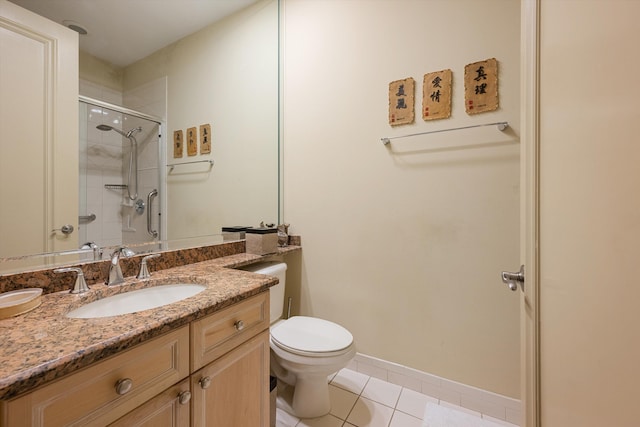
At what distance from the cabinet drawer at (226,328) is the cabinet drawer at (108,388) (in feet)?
0.12

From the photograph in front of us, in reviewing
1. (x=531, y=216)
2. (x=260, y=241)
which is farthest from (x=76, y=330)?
(x=531, y=216)

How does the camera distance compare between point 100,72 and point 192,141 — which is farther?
point 192,141

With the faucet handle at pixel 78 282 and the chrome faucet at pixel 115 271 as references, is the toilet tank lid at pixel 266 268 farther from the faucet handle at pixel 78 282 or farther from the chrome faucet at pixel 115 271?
the faucet handle at pixel 78 282

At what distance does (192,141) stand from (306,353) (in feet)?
4.48

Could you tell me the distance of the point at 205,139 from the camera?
1696 millimetres

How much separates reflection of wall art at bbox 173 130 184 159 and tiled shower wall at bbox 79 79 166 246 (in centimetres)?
13

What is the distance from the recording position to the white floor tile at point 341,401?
1.47m

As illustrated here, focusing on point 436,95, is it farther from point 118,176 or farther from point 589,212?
point 118,176

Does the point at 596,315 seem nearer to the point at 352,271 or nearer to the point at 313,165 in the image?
the point at 352,271

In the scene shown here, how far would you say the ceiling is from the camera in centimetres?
101

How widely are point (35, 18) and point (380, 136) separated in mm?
1599

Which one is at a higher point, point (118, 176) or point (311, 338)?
point (118, 176)

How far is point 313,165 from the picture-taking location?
6.29 feet

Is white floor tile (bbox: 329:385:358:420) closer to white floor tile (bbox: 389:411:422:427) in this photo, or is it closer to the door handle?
white floor tile (bbox: 389:411:422:427)
